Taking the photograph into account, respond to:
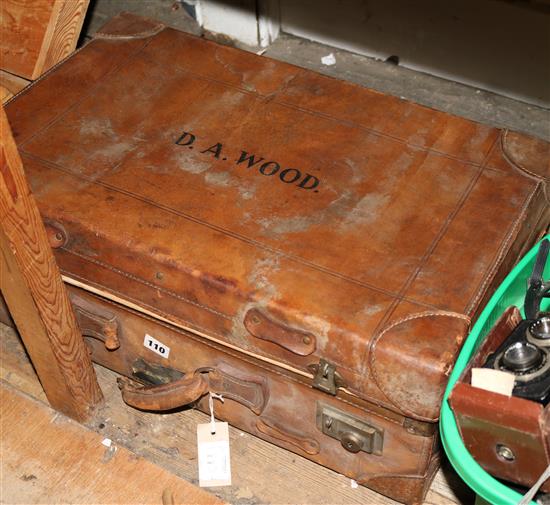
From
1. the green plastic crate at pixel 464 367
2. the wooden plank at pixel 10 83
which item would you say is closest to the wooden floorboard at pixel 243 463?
the green plastic crate at pixel 464 367

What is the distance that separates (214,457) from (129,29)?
3.41 ft

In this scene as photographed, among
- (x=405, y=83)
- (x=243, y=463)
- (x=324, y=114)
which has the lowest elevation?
(x=243, y=463)

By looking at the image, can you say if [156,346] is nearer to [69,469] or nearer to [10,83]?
[69,469]

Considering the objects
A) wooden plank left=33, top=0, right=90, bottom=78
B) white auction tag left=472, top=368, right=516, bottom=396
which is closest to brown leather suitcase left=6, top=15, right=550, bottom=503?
white auction tag left=472, top=368, right=516, bottom=396

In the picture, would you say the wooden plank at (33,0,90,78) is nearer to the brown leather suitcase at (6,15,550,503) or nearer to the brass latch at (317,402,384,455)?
the brown leather suitcase at (6,15,550,503)

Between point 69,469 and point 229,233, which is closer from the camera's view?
point 229,233

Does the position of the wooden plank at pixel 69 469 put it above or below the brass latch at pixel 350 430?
below

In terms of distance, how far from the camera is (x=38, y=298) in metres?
1.64

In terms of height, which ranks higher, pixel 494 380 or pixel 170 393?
pixel 494 380

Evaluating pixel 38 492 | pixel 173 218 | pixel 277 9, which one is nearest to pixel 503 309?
pixel 173 218

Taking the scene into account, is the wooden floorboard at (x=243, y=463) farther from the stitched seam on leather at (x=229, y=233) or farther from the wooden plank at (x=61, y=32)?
the wooden plank at (x=61, y=32)

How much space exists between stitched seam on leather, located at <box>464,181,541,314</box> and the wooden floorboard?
50 centimetres

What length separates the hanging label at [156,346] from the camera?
1.81 meters

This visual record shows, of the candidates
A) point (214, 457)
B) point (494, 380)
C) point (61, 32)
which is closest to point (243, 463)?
point (214, 457)
